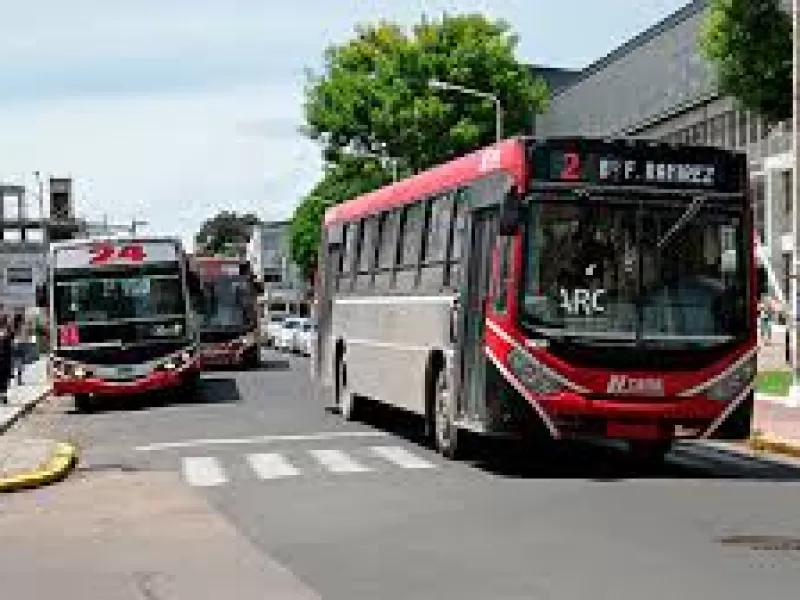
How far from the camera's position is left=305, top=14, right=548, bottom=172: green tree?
69625 mm

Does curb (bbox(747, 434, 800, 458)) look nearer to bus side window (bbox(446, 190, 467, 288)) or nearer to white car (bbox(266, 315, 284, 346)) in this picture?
bus side window (bbox(446, 190, 467, 288))

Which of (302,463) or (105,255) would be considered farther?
(105,255)

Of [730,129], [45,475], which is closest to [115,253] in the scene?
[45,475]

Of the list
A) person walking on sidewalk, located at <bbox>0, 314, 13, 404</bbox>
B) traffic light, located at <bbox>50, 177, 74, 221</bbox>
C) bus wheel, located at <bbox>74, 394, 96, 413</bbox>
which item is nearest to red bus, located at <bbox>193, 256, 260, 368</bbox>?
person walking on sidewalk, located at <bbox>0, 314, 13, 404</bbox>

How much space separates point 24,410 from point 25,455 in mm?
11284

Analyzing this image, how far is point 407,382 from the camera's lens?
66.8ft

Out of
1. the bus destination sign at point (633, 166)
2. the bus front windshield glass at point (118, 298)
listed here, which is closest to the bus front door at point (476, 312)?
the bus destination sign at point (633, 166)

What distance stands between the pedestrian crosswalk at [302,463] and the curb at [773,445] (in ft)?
13.1

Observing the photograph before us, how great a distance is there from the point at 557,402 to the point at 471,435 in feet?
10.6

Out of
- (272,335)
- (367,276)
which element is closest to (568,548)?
(367,276)

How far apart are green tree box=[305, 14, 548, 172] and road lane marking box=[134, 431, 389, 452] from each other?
4671 cm

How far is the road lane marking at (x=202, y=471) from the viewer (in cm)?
1703

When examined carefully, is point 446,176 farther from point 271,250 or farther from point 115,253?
point 271,250

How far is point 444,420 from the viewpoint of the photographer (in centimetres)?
1853
